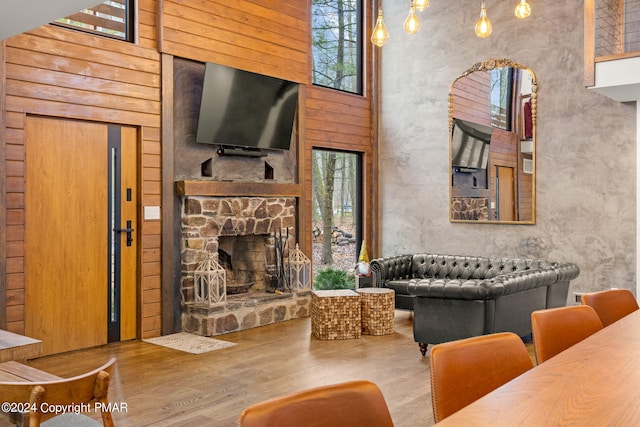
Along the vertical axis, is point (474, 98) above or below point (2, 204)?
above

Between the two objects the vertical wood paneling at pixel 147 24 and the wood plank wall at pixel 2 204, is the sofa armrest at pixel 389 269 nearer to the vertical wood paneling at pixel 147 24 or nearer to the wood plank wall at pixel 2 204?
the vertical wood paneling at pixel 147 24

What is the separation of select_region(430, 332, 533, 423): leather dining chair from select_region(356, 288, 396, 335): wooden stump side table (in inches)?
159

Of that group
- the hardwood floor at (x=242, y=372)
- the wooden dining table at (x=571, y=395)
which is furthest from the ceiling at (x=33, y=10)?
the wooden dining table at (x=571, y=395)

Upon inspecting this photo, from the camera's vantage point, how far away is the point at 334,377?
4660mm

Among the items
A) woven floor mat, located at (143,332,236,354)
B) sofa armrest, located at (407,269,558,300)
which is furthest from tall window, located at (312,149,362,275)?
sofa armrest, located at (407,269,558,300)

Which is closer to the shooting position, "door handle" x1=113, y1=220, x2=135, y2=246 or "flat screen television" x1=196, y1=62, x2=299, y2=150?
"door handle" x1=113, y1=220, x2=135, y2=246

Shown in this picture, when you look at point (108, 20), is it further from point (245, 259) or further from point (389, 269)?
point (389, 269)

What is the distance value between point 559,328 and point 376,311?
366 cm

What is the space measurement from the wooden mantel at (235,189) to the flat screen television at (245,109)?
0.45 m

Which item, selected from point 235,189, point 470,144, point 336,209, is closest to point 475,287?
point 235,189

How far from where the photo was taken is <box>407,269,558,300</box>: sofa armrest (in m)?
4.95

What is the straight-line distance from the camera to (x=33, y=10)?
10.4ft

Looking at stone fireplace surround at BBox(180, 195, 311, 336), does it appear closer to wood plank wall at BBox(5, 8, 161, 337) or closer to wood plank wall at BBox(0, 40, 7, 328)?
wood plank wall at BBox(5, 8, 161, 337)

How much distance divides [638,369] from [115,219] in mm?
4936
